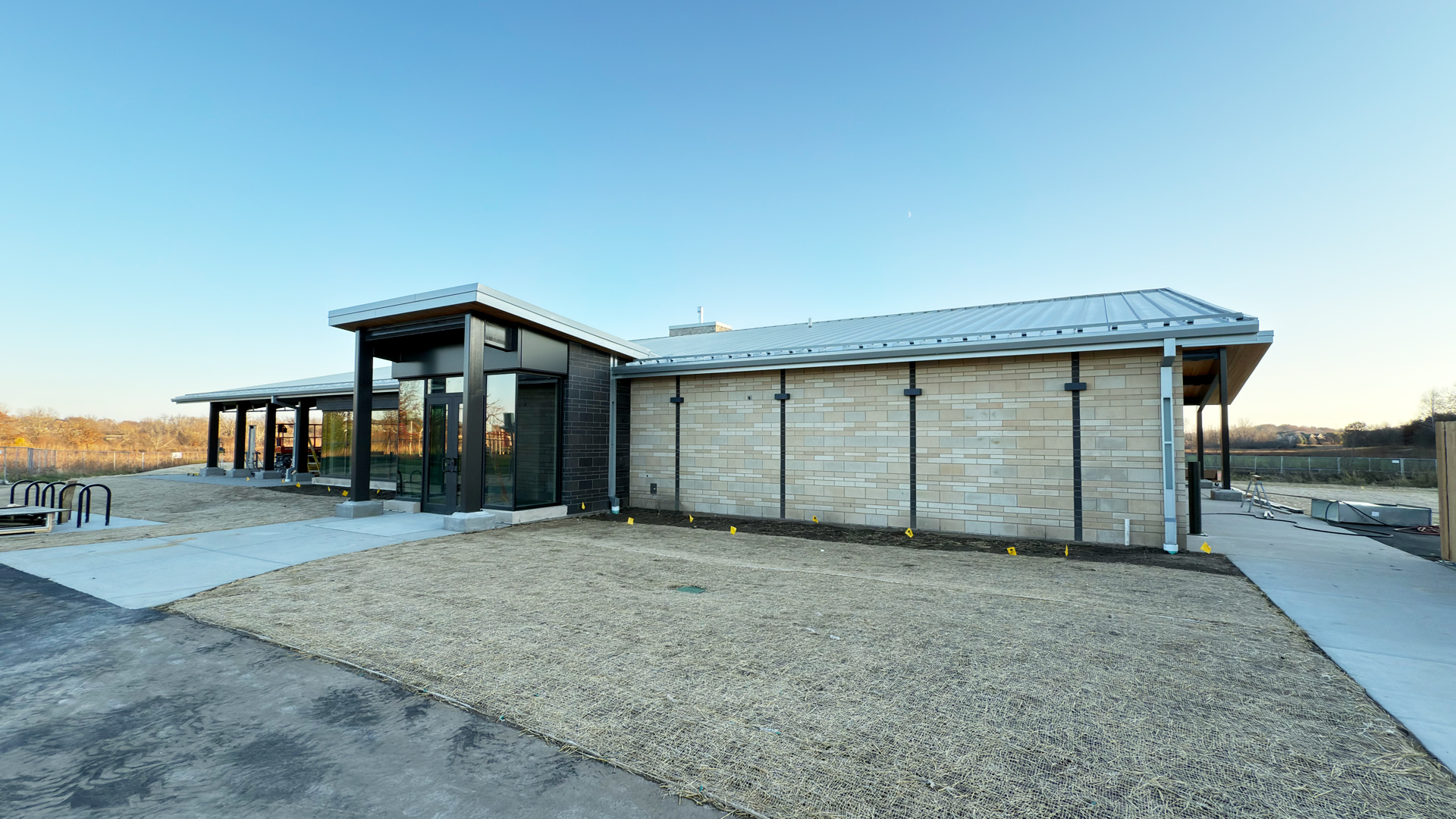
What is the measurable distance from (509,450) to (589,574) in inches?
209

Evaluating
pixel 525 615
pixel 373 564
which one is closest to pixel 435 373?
pixel 373 564

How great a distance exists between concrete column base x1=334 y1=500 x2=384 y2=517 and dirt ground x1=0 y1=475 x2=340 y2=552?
2.46ft

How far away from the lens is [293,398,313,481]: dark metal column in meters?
21.5

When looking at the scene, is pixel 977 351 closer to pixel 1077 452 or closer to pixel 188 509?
pixel 1077 452

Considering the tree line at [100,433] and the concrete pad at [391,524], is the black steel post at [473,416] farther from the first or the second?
the tree line at [100,433]

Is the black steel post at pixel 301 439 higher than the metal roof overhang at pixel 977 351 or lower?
lower

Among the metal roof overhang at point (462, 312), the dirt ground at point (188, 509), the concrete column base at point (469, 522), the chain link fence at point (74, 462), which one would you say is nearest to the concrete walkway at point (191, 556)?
the concrete column base at point (469, 522)

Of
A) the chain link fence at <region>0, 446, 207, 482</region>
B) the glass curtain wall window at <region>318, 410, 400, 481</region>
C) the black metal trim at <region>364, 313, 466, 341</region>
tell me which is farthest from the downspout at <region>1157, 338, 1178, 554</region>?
the chain link fence at <region>0, 446, 207, 482</region>

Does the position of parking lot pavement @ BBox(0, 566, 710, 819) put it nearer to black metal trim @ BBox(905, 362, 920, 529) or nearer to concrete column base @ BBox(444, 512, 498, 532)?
concrete column base @ BBox(444, 512, 498, 532)

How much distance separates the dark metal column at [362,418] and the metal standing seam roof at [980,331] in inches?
213

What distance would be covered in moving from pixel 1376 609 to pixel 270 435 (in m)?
30.3

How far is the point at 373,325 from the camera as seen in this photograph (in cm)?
1187

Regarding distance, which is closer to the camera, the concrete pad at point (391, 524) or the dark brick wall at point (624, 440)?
the concrete pad at point (391, 524)

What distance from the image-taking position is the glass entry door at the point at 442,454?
11.8 metres
